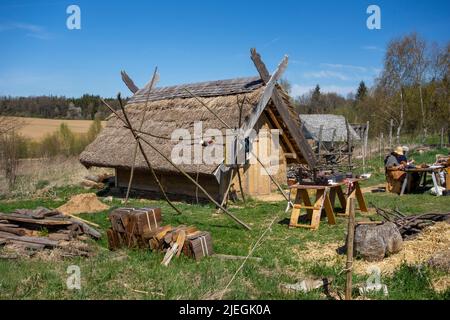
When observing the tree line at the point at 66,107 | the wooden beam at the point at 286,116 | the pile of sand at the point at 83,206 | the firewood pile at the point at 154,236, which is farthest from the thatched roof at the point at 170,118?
the tree line at the point at 66,107

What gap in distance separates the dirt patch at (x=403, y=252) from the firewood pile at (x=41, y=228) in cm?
401

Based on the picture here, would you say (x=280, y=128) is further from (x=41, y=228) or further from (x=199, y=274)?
(x=199, y=274)

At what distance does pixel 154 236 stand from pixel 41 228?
8.90 feet

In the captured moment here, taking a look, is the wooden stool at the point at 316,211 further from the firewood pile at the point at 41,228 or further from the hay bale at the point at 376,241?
the firewood pile at the point at 41,228

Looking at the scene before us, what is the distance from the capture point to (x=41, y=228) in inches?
314

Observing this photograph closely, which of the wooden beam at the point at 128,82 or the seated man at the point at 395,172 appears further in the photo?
the wooden beam at the point at 128,82

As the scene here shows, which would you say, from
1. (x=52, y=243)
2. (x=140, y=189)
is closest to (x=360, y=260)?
(x=52, y=243)

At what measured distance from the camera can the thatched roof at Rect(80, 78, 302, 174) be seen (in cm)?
1191

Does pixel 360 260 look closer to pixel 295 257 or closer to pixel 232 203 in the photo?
pixel 295 257

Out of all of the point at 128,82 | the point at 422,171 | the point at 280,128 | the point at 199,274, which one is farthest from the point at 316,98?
the point at 199,274

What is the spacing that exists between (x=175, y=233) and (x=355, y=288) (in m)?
2.83

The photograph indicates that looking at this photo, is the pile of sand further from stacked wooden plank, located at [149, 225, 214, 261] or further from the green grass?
stacked wooden plank, located at [149, 225, 214, 261]

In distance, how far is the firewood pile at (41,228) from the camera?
7309 millimetres

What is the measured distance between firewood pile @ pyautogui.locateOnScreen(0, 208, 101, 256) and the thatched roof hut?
3.60 meters
